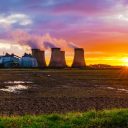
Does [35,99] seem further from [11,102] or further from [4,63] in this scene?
[4,63]

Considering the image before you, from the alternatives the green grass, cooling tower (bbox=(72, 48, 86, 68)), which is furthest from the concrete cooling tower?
the green grass

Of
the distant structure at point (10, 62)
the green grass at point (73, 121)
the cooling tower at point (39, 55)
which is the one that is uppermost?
the cooling tower at point (39, 55)

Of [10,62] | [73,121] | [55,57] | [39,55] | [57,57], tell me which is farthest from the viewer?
[39,55]

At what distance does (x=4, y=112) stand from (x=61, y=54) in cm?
16886

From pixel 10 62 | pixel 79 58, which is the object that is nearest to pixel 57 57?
pixel 79 58

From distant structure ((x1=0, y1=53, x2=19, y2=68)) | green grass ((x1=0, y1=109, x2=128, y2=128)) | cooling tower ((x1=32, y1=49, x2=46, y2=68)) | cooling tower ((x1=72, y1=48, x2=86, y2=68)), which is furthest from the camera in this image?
cooling tower ((x1=32, y1=49, x2=46, y2=68))

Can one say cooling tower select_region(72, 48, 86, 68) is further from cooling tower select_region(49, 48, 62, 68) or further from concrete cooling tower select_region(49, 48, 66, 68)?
Answer: cooling tower select_region(49, 48, 62, 68)

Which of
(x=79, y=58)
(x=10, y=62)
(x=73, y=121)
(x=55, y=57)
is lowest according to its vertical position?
(x=73, y=121)

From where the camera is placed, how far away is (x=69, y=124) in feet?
47.7

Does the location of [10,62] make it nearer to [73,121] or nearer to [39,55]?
[39,55]

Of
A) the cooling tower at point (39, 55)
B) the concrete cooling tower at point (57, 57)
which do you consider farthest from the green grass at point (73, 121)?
the cooling tower at point (39, 55)

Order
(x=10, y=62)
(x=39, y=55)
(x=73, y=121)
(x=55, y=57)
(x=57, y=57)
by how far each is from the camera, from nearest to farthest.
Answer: (x=73, y=121) → (x=10, y=62) → (x=55, y=57) → (x=57, y=57) → (x=39, y=55)

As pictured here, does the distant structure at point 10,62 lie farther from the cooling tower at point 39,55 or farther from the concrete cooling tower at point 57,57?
the cooling tower at point 39,55

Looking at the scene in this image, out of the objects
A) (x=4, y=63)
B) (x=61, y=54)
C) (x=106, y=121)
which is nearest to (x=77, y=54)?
(x=61, y=54)
